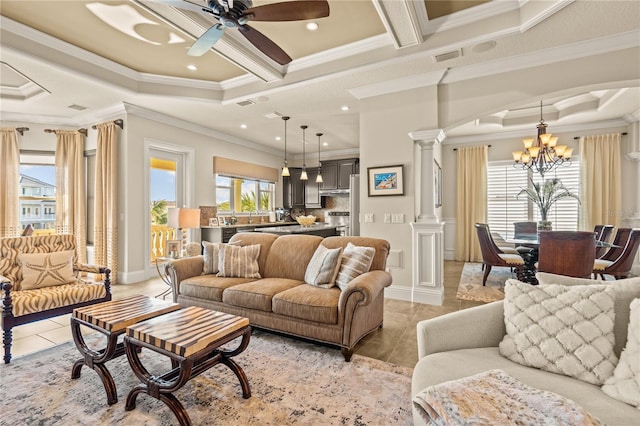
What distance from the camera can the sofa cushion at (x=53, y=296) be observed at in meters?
2.54

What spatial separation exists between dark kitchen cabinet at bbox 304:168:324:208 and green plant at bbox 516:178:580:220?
477 centimetres

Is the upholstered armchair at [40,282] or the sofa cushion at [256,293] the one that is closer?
the upholstered armchair at [40,282]

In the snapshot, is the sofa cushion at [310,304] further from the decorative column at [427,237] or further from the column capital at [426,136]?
the column capital at [426,136]

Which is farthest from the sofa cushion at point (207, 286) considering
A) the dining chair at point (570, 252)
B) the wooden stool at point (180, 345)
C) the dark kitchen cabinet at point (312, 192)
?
Answer: the dark kitchen cabinet at point (312, 192)

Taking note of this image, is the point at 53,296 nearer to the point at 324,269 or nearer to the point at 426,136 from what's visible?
the point at 324,269

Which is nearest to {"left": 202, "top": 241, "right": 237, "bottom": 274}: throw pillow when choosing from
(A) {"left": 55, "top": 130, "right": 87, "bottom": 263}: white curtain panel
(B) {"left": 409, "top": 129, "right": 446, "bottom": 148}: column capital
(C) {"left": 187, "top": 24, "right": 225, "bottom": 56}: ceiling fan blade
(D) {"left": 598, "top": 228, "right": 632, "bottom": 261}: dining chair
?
(C) {"left": 187, "top": 24, "right": 225, "bottom": 56}: ceiling fan blade

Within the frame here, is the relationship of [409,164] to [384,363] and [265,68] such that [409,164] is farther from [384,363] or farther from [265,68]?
[384,363]

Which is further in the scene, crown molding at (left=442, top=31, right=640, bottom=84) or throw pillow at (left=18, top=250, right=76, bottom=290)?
crown molding at (left=442, top=31, right=640, bottom=84)

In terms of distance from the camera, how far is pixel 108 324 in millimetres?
1959

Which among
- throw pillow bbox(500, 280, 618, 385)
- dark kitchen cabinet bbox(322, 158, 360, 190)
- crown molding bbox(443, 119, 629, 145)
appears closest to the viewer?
throw pillow bbox(500, 280, 618, 385)

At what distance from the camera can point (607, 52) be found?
3150 millimetres

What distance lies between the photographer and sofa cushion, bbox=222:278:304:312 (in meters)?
2.75

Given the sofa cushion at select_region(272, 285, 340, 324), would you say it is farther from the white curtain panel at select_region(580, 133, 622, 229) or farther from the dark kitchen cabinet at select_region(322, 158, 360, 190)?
the white curtain panel at select_region(580, 133, 622, 229)

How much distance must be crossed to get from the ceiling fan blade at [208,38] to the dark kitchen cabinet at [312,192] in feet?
19.7
